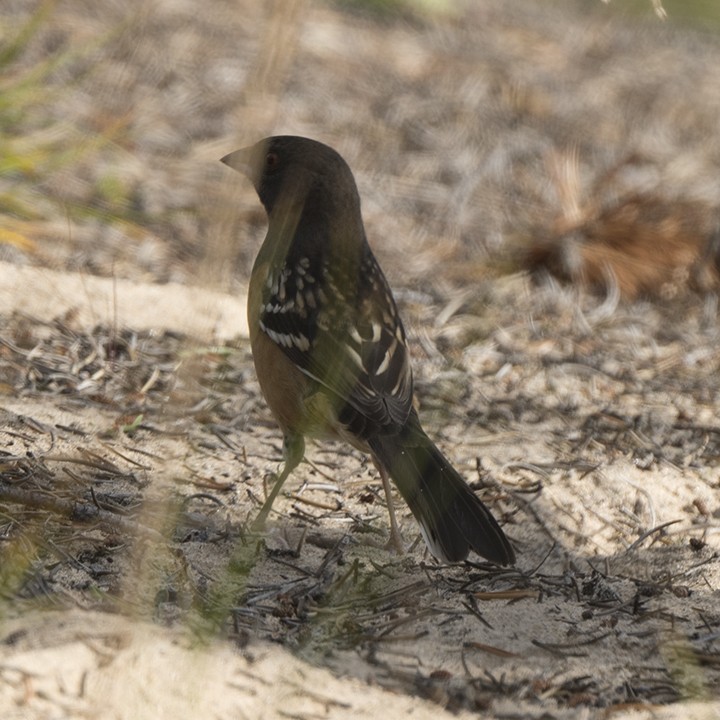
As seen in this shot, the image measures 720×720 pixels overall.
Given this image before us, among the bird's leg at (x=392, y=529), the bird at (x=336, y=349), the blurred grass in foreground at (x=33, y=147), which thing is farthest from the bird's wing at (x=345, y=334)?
the blurred grass in foreground at (x=33, y=147)

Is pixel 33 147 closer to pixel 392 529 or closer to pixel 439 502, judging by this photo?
pixel 392 529

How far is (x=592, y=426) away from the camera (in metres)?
4.98

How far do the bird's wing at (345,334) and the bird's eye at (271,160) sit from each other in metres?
0.48

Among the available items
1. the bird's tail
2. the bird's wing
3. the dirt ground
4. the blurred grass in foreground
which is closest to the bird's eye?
the bird's wing

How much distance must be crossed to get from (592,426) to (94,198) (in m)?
3.12

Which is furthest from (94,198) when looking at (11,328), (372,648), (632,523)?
(372,648)

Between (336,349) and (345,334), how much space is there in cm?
7

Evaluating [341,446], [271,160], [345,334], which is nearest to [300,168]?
[271,160]

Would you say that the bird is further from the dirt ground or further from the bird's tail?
the dirt ground

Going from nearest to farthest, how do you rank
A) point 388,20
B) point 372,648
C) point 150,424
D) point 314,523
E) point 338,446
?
1. point 372,648
2. point 314,523
3. point 150,424
4. point 338,446
5. point 388,20

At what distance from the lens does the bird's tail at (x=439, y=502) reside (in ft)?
11.6

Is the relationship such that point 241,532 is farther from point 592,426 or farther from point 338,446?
point 592,426

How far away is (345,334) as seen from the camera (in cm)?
416

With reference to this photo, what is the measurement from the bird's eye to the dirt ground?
0.64 meters
